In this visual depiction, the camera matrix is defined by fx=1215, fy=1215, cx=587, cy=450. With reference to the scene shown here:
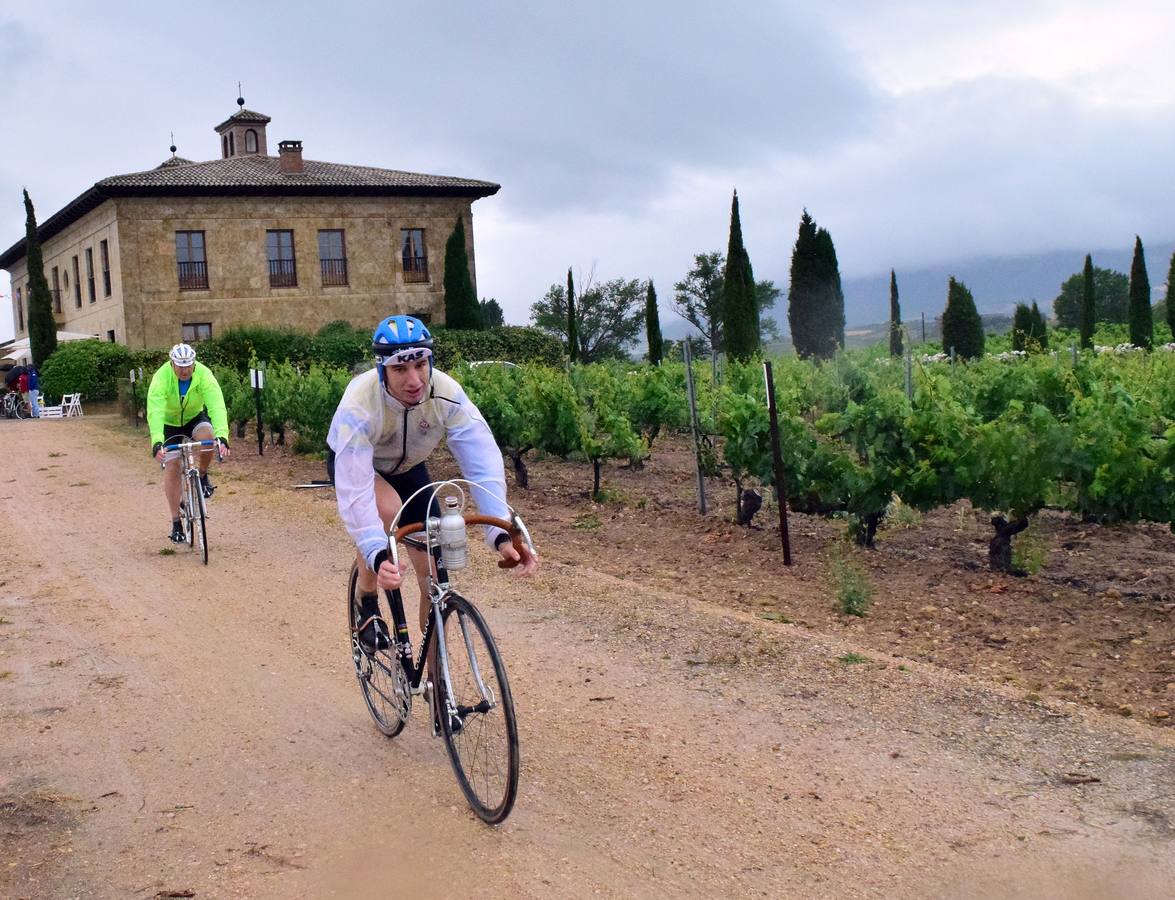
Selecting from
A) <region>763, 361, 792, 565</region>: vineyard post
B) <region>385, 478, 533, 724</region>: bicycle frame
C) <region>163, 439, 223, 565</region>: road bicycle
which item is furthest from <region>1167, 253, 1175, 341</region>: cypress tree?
<region>385, 478, 533, 724</region>: bicycle frame

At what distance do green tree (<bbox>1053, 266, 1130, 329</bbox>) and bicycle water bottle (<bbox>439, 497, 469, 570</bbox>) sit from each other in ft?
213

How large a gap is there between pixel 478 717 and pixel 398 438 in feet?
3.95

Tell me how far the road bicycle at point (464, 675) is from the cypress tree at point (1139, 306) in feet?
140

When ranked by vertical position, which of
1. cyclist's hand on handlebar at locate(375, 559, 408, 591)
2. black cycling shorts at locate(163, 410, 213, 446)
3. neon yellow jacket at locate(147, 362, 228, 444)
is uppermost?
neon yellow jacket at locate(147, 362, 228, 444)

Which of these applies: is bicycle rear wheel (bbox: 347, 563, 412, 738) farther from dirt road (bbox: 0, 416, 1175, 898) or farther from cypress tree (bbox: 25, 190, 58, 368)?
cypress tree (bbox: 25, 190, 58, 368)

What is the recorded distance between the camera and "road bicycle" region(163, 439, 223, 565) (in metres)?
9.91

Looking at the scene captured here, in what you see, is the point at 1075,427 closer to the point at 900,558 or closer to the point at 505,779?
the point at 900,558

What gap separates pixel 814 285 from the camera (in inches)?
1726

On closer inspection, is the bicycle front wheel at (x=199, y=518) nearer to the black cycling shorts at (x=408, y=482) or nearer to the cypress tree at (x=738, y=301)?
the black cycling shorts at (x=408, y=482)

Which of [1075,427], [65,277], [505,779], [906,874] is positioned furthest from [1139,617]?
[65,277]

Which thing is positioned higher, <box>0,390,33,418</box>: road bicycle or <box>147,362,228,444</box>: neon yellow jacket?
<box>0,390,33,418</box>: road bicycle

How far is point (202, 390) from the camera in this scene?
32.9 feet

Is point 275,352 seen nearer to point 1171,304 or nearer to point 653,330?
point 653,330

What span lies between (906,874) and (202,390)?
768cm
